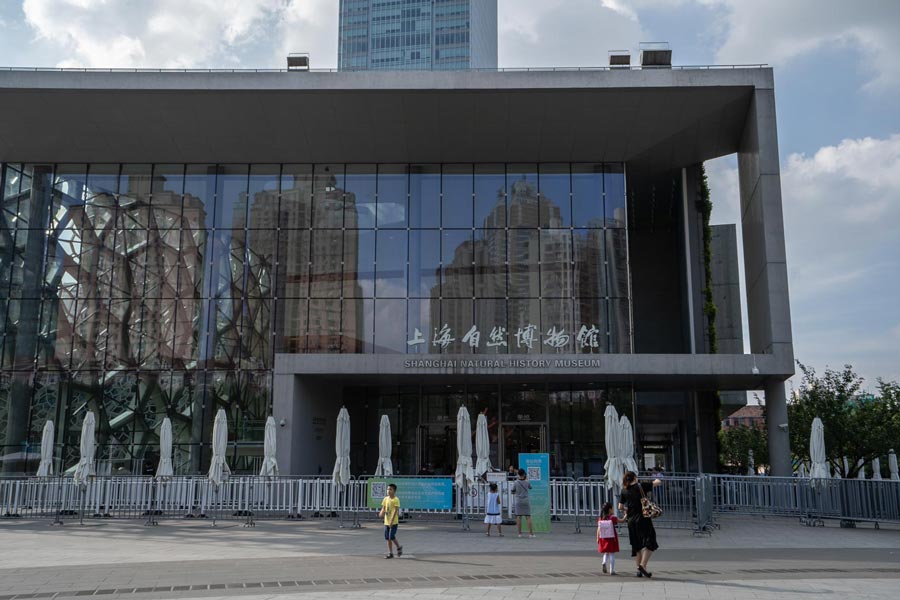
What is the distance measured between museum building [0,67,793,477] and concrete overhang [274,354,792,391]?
69 centimetres

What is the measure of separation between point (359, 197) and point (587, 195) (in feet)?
29.9

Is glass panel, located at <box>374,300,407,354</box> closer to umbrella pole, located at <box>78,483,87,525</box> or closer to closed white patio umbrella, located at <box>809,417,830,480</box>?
umbrella pole, located at <box>78,483,87,525</box>

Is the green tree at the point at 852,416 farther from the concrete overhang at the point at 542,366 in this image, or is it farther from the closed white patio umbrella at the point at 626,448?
the closed white patio umbrella at the point at 626,448

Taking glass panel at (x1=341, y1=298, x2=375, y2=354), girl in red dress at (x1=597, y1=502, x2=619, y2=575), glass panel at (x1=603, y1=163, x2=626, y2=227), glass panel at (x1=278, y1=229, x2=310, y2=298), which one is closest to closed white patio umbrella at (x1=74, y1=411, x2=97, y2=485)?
glass panel at (x1=278, y1=229, x2=310, y2=298)

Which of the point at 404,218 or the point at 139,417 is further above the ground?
the point at 404,218

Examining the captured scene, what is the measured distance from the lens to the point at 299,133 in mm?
31266

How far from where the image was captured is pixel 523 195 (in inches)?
1305

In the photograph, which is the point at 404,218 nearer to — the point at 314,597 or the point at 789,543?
the point at 789,543

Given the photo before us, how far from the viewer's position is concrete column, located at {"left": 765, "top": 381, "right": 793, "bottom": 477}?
2773 centimetres

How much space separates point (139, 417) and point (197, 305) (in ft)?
15.4

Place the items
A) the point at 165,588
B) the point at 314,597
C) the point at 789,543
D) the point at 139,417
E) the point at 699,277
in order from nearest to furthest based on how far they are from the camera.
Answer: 1. the point at 314,597
2. the point at 165,588
3. the point at 789,543
4. the point at 139,417
5. the point at 699,277

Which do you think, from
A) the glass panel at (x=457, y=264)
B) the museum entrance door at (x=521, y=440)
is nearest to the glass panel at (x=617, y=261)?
the glass panel at (x=457, y=264)

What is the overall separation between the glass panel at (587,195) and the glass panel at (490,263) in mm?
3095

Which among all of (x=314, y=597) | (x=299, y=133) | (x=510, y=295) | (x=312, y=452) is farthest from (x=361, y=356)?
(x=314, y=597)
